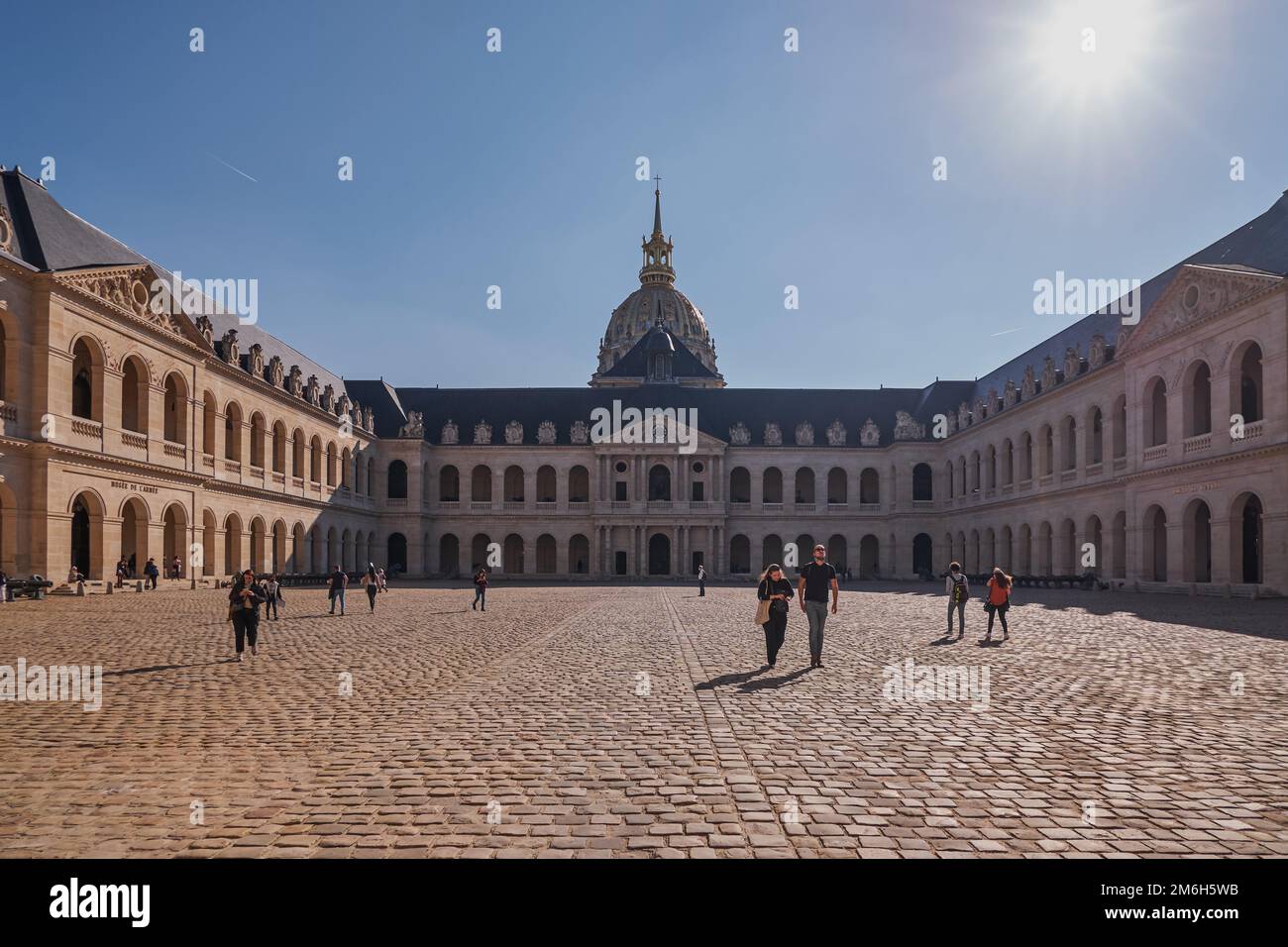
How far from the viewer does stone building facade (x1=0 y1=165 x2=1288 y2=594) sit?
31.3 meters

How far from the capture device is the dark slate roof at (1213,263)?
109 ft

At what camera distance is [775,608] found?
14070 millimetres

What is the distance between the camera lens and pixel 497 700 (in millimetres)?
11023

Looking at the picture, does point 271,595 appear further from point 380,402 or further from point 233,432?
point 380,402

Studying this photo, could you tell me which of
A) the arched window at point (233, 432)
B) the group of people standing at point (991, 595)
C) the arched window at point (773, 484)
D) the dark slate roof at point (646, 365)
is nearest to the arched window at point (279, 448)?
the arched window at point (233, 432)

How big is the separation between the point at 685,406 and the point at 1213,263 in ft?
140


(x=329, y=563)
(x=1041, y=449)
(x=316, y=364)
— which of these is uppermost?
(x=316, y=364)

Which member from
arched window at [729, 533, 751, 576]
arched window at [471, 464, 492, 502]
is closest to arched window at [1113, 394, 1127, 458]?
arched window at [729, 533, 751, 576]

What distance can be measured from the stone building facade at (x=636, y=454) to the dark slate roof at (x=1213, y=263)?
266 mm

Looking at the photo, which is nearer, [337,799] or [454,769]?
[337,799]

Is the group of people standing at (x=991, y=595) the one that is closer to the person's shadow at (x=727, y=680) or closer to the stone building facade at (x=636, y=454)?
the person's shadow at (x=727, y=680)
